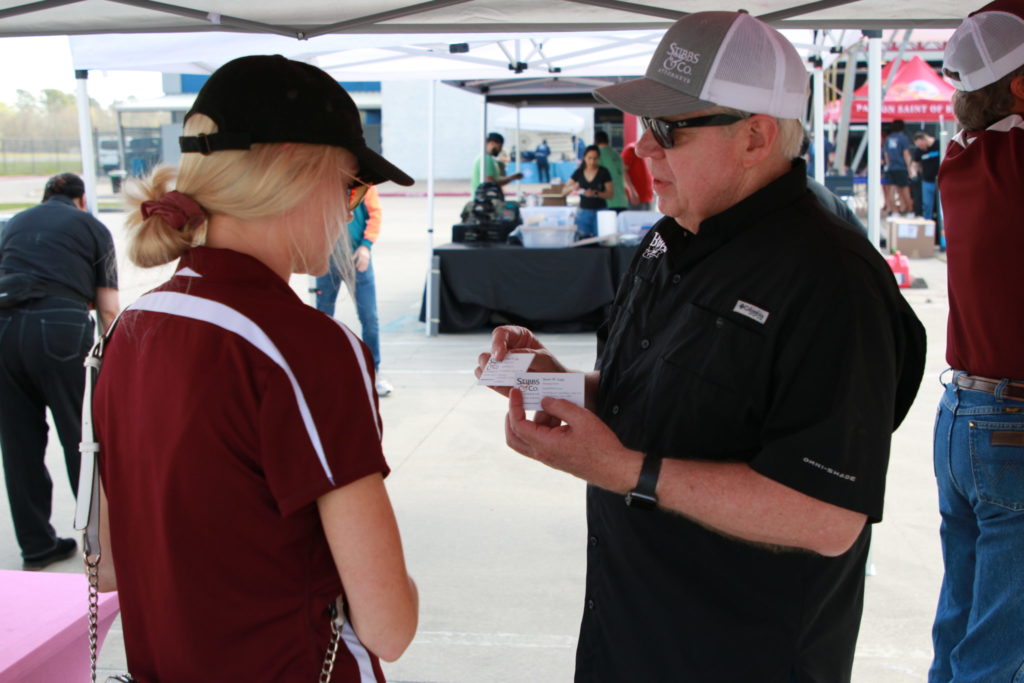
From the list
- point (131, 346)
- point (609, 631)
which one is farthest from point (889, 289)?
point (131, 346)

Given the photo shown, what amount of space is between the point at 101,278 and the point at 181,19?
147 cm

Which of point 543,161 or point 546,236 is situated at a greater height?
point 546,236

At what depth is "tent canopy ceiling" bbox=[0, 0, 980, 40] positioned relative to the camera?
3205 mm

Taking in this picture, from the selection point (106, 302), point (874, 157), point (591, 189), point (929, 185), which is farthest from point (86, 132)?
point (929, 185)

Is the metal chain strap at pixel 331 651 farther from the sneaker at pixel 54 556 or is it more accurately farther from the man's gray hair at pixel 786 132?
the sneaker at pixel 54 556

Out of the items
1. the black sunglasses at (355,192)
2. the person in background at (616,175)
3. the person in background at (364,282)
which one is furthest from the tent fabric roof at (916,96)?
the black sunglasses at (355,192)

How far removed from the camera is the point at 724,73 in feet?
5.30

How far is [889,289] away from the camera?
1547 mm

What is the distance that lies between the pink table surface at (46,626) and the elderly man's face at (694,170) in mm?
1461

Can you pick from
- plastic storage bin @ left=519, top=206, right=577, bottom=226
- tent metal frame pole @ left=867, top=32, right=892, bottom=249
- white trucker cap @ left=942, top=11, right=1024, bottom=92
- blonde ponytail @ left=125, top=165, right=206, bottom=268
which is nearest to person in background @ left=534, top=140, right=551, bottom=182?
plastic storage bin @ left=519, top=206, right=577, bottom=226

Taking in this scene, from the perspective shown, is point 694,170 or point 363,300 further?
point 363,300

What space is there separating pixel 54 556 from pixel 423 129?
132 ft

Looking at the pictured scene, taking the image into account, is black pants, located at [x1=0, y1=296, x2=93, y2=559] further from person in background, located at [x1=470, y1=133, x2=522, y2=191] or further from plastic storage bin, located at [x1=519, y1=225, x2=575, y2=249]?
Answer: person in background, located at [x1=470, y1=133, x2=522, y2=191]

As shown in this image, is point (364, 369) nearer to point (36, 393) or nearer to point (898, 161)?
point (36, 393)
